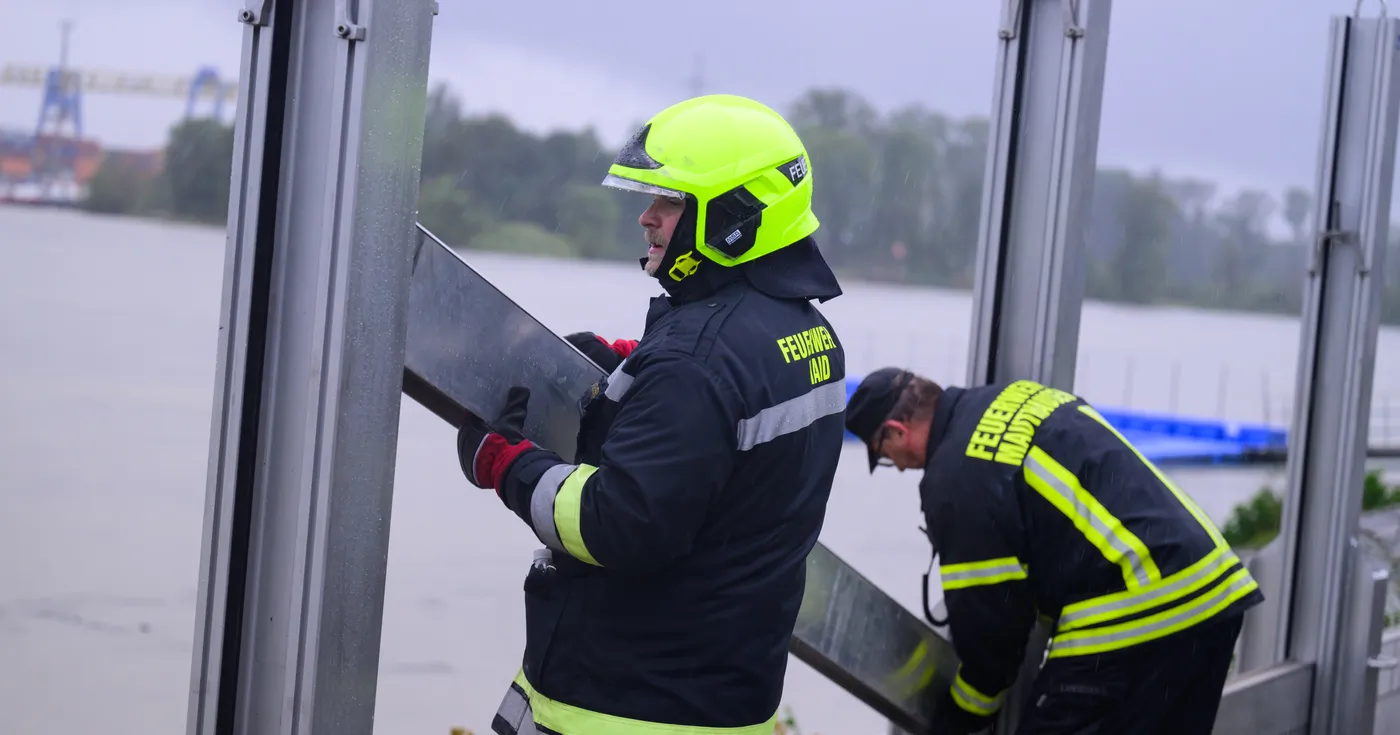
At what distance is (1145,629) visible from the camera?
256 centimetres

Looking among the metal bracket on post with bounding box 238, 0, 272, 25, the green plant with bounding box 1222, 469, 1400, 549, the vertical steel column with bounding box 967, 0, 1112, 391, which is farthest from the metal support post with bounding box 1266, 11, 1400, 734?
the green plant with bounding box 1222, 469, 1400, 549

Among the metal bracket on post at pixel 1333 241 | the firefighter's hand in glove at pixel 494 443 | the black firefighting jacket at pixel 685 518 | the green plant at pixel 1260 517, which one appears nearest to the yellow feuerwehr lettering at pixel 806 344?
the black firefighting jacket at pixel 685 518

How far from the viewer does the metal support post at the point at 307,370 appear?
1487 millimetres

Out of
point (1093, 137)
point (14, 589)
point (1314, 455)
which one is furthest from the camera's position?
point (14, 589)

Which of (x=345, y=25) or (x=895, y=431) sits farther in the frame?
(x=895, y=431)

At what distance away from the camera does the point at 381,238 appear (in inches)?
59.3

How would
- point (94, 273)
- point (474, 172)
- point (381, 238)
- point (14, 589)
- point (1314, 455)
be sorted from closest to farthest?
point (381, 238)
point (1314, 455)
point (14, 589)
point (94, 273)
point (474, 172)

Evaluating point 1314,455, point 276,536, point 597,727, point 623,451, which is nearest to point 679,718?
point 597,727

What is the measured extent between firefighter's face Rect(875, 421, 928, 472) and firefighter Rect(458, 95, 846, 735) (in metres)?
0.90

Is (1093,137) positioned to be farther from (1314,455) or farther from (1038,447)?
(1314,455)

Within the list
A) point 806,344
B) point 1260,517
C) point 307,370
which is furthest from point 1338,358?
point 1260,517

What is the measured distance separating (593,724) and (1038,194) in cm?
170

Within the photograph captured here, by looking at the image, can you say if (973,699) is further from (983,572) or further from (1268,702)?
(1268,702)

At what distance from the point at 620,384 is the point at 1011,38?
5.23 feet
